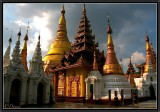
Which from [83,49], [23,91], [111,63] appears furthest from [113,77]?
[23,91]

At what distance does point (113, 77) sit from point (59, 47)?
57.1 ft

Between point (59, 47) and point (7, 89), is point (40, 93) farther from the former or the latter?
point (59, 47)

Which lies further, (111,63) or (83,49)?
(83,49)

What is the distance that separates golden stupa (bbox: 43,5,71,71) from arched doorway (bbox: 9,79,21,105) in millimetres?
16480

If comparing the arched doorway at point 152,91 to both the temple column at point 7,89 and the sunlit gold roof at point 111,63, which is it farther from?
the temple column at point 7,89

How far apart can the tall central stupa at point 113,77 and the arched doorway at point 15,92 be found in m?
10.9

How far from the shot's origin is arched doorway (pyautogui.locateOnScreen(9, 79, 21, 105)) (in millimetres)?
17753

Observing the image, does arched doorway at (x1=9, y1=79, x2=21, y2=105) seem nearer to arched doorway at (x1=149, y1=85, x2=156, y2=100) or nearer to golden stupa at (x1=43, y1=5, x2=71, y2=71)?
golden stupa at (x1=43, y1=5, x2=71, y2=71)

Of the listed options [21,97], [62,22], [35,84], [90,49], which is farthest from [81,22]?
[21,97]

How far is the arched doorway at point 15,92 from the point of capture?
17.8 meters

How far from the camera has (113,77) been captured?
2480cm

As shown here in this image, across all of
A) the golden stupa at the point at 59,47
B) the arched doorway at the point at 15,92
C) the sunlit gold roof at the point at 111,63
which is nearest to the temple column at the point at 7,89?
the arched doorway at the point at 15,92

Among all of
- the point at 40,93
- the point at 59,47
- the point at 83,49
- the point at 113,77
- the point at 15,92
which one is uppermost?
the point at 59,47

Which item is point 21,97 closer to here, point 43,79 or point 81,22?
point 43,79
